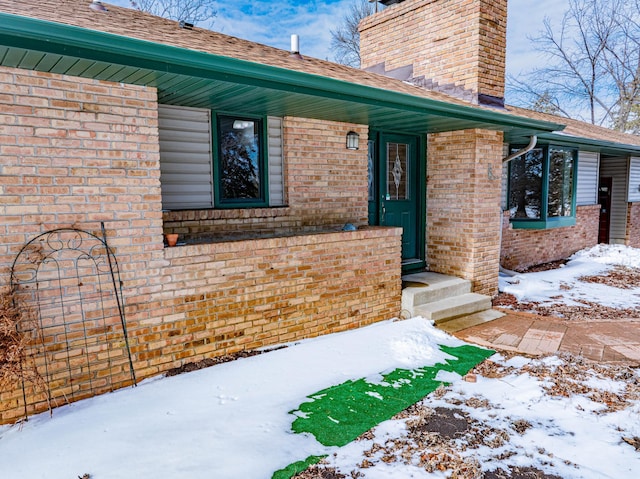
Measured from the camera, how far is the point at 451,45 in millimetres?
6996

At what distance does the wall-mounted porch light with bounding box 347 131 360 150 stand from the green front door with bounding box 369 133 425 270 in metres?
0.84

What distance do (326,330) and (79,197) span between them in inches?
112

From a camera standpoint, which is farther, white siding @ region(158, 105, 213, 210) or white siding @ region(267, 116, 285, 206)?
white siding @ region(267, 116, 285, 206)

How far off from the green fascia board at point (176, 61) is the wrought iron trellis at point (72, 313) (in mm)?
1307

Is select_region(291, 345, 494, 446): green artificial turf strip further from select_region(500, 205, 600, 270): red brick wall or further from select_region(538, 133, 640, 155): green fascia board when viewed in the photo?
select_region(538, 133, 640, 155): green fascia board

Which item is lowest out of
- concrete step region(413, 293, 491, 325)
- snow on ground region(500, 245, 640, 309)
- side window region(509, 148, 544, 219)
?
snow on ground region(500, 245, 640, 309)

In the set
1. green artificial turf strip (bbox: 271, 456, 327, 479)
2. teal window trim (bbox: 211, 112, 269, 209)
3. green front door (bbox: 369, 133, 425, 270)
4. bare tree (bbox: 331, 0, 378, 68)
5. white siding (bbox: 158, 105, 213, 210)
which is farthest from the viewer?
bare tree (bbox: 331, 0, 378, 68)

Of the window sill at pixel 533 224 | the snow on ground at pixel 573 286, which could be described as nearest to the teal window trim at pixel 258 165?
the snow on ground at pixel 573 286

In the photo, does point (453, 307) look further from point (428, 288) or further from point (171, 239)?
point (171, 239)

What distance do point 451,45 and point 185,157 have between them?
4898mm

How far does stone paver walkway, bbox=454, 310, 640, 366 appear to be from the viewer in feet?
14.8

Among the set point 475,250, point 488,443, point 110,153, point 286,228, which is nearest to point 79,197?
point 110,153

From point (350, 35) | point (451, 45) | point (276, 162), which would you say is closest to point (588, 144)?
point (451, 45)

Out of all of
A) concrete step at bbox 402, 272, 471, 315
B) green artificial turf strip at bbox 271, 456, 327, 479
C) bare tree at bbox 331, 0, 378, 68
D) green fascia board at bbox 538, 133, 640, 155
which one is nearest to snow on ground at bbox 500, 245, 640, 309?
concrete step at bbox 402, 272, 471, 315
